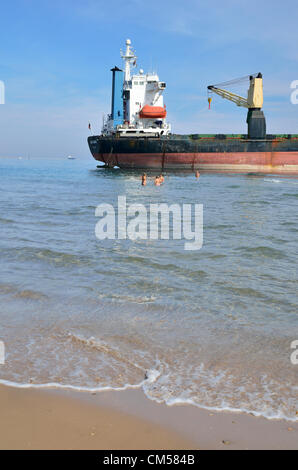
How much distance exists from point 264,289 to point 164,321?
78.6 inches

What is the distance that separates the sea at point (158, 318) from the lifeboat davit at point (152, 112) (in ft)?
109

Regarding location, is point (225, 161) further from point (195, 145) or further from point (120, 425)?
point (120, 425)

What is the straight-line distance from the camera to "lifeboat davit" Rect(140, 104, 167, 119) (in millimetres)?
40312

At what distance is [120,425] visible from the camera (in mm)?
2514

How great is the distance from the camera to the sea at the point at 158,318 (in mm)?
3184

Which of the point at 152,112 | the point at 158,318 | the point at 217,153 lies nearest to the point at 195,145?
the point at 217,153

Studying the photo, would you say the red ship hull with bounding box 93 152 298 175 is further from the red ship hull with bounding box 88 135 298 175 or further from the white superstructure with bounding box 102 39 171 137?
the white superstructure with bounding box 102 39 171 137

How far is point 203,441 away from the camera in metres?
2.39

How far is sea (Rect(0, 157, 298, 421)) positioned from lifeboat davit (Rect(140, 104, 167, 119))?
1310 inches

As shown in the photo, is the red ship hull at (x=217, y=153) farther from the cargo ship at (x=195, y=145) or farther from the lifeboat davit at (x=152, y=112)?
the lifeboat davit at (x=152, y=112)

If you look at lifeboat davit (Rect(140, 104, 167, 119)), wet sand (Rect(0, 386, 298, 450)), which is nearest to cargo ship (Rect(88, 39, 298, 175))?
lifeboat davit (Rect(140, 104, 167, 119))

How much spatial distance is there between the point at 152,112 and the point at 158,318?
3836cm

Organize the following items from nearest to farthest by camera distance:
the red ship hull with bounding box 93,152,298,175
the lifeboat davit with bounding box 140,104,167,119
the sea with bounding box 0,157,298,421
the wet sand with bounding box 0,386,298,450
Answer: the wet sand with bounding box 0,386,298,450
the sea with bounding box 0,157,298,421
the red ship hull with bounding box 93,152,298,175
the lifeboat davit with bounding box 140,104,167,119
